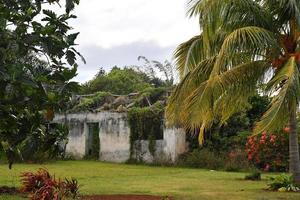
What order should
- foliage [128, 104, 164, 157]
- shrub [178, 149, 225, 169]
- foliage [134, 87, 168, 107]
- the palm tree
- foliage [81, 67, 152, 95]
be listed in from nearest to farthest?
the palm tree, shrub [178, 149, 225, 169], foliage [128, 104, 164, 157], foliage [134, 87, 168, 107], foliage [81, 67, 152, 95]

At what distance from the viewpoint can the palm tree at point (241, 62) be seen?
35.1ft

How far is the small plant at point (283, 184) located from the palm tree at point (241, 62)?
0.25 metres

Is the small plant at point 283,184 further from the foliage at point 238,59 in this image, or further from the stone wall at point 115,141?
the stone wall at point 115,141

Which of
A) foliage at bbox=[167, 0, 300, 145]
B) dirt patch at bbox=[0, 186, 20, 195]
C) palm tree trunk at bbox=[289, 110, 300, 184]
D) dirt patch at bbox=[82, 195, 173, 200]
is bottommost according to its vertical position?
dirt patch at bbox=[82, 195, 173, 200]

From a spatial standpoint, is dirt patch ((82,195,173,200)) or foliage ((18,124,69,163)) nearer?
foliage ((18,124,69,163))

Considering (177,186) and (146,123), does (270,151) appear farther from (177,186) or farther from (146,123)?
(177,186)

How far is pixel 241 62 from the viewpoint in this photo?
11680mm

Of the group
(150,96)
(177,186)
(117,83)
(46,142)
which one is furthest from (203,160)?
(46,142)

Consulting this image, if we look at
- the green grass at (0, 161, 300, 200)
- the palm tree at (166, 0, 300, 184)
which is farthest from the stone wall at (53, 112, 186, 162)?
the palm tree at (166, 0, 300, 184)

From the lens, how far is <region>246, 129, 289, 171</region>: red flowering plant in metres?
19.1

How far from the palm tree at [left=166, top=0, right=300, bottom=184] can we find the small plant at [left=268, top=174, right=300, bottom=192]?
0.25 m

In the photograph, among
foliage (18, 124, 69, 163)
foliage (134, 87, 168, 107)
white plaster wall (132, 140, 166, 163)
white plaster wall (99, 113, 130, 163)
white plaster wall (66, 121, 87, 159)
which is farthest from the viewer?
white plaster wall (66, 121, 87, 159)

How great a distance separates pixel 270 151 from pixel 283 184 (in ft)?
25.4

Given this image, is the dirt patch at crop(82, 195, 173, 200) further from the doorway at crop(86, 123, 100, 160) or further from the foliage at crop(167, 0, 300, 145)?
the doorway at crop(86, 123, 100, 160)
